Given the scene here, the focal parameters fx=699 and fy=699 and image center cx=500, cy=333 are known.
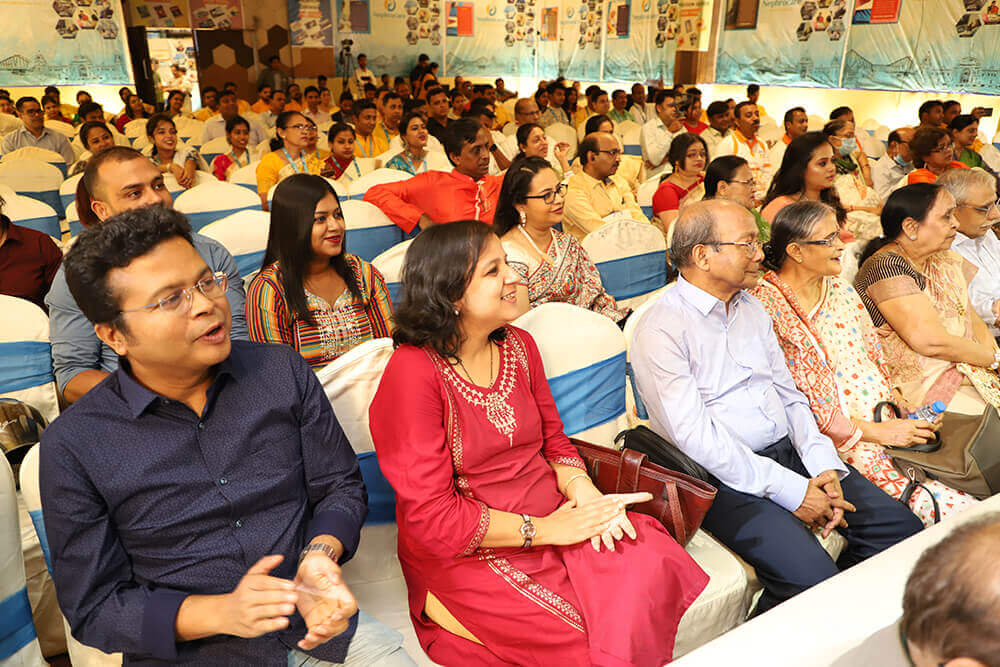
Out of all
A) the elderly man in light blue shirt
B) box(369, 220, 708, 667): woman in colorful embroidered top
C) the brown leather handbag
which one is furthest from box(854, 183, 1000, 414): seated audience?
box(369, 220, 708, 667): woman in colorful embroidered top

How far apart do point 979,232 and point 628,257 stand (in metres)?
1.49

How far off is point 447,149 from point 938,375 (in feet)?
9.66

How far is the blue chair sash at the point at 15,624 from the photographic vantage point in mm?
1287

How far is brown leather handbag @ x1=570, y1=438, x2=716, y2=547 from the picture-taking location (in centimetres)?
164

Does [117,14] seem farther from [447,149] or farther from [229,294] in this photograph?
[229,294]

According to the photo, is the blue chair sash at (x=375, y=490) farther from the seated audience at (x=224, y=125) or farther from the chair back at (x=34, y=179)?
the seated audience at (x=224, y=125)

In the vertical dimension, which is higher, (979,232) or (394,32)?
(394,32)

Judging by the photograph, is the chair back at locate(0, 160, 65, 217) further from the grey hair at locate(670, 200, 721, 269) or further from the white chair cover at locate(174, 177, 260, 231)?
the grey hair at locate(670, 200, 721, 269)

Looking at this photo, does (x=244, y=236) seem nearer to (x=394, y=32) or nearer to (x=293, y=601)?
(x=293, y=601)

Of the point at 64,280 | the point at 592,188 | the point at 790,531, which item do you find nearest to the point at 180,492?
the point at 64,280

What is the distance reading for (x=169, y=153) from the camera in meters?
5.23

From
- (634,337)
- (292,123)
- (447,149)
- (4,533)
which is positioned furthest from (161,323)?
(292,123)

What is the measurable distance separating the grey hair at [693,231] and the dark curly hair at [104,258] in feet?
4.62

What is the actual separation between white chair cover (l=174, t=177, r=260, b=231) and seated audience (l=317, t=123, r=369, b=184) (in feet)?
4.00
